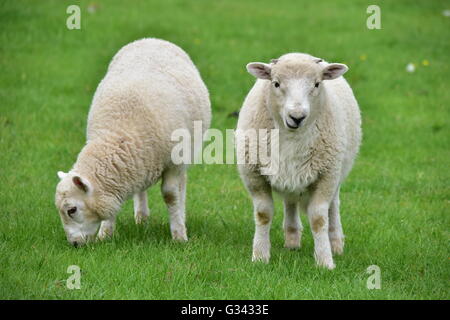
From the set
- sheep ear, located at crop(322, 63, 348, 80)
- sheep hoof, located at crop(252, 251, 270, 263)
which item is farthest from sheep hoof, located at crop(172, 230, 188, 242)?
sheep ear, located at crop(322, 63, 348, 80)

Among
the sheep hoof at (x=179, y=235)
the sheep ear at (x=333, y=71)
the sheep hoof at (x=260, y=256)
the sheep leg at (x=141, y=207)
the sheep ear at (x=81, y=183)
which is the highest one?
the sheep ear at (x=333, y=71)

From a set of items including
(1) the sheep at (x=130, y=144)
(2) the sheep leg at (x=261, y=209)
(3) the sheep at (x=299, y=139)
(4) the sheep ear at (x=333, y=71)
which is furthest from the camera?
(1) the sheep at (x=130, y=144)

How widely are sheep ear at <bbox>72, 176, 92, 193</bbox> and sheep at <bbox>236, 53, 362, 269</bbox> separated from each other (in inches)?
47.6

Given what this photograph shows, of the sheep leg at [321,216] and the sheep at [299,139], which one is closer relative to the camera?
the sheep at [299,139]

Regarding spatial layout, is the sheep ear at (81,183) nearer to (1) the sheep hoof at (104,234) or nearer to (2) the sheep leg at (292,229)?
(1) the sheep hoof at (104,234)

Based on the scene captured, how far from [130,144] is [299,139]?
143 centimetres

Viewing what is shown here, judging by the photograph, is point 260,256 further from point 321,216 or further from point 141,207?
point 141,207

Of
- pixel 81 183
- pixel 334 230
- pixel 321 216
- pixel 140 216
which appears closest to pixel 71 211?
pixel 81 183

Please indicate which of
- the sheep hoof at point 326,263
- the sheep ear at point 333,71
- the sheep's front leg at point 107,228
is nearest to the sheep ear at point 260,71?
the sheep ear at point 333,71

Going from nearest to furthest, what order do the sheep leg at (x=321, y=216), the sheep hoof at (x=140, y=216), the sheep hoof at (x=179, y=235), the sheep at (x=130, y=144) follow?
the sheep leg at (x=321, y=216) → the sheep at (x=130, y=144) → the sheep hoof at (x=179, y=235) → the sheep hoof at (x=140, y=216)

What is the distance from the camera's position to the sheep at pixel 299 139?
223 inches

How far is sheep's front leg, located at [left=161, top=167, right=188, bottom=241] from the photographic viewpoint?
22.0ft

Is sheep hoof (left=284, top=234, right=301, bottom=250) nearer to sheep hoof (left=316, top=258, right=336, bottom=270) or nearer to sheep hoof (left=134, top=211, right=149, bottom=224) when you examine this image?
sheep hoof (left=316, top=258, right=336, bottom=270)

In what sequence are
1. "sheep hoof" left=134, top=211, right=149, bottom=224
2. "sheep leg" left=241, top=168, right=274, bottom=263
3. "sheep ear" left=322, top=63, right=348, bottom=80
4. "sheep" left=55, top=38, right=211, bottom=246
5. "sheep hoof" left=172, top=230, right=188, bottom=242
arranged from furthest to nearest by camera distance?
"sheep hoof" left=134, top=211, right=149, bottom=224 → "sheep hoof" left=172, top=230, right=188, bottom=242 → "sheep" left=55, top=38, right=211, bottom=246 → "sheep leg" left=241, top=168, right=274, bottom=263 → "sheep ear" left=322, top=63, right=348, bottom=80
